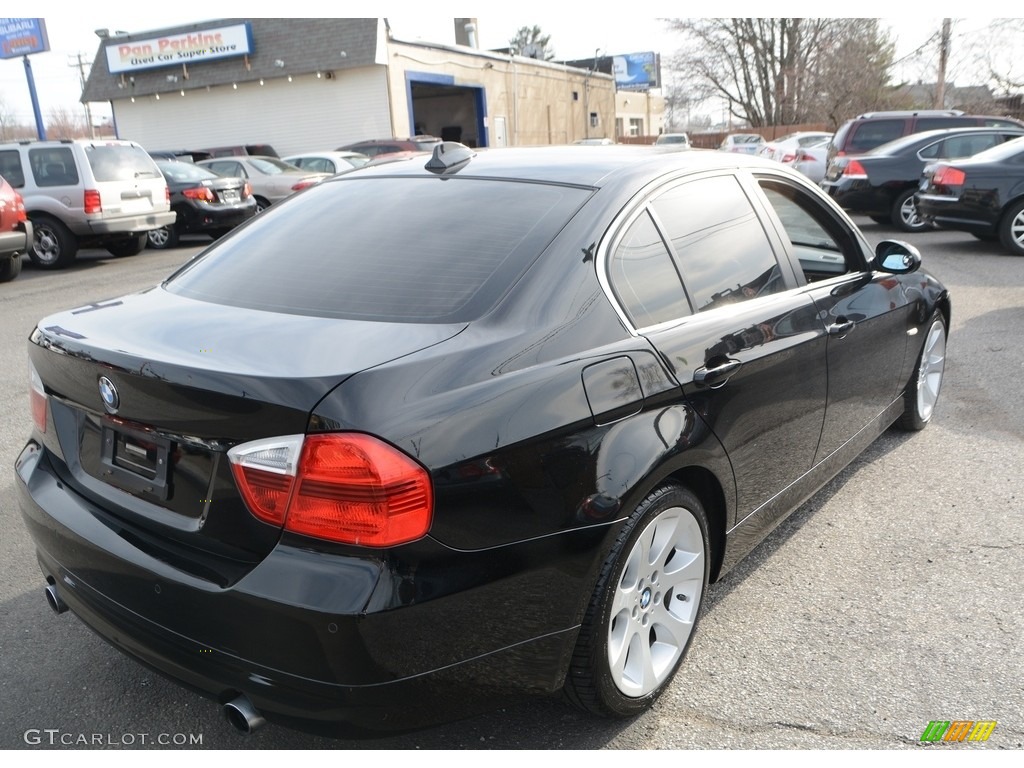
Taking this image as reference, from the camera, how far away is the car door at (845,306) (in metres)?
3.52

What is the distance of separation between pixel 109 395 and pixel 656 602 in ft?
5.35

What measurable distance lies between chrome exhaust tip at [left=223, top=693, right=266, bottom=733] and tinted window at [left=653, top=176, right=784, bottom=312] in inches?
69.2

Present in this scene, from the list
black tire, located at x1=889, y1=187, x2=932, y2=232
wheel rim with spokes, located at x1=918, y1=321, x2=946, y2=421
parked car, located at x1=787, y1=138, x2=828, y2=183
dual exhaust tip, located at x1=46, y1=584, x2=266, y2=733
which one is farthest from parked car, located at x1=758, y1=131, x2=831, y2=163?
dual exhaust tip, located at x1=46, y1=584, x2=266, y2=733

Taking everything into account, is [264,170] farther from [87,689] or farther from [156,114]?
[156,114]

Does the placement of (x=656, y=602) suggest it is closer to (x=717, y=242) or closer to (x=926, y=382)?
→ (x=717, y=242)

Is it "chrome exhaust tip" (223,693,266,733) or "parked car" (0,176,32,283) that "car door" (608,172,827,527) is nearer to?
"chrome exhaust tip" (223,693,266,733)

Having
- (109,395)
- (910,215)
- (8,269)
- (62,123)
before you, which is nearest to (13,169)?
(8,269)

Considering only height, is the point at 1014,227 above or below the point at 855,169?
below

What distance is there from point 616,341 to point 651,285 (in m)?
0.36

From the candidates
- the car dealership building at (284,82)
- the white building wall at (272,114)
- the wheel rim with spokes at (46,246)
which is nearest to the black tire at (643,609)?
the wheel rim with spokes at (46,246)

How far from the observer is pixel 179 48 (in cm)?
3166

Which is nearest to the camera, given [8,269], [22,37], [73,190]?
[8,269]

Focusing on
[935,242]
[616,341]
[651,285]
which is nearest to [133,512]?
[616,341]

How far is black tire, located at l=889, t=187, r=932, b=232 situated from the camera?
1369cm
